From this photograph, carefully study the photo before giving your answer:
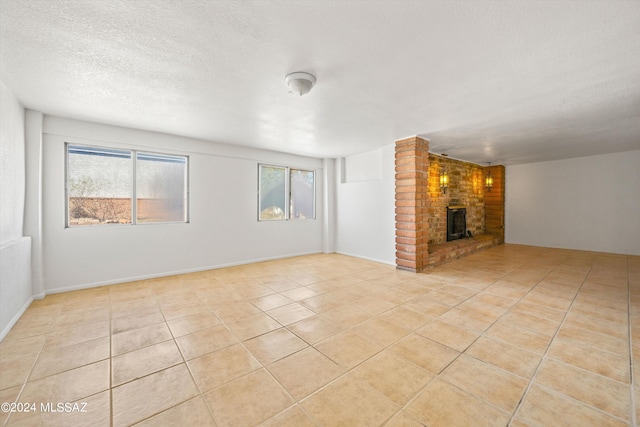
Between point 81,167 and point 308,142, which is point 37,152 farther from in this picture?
point 308,142

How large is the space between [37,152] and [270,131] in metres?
3.10

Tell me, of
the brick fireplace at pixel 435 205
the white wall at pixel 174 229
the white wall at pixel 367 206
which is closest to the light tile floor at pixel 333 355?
the white wall at pixel 174 229

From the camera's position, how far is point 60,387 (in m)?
1.71

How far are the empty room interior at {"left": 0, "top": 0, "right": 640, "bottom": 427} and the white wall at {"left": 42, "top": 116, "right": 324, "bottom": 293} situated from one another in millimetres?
32

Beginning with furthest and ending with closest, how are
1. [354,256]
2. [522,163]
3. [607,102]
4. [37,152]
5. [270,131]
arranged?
[522,163] < [354,256] < [270,131] < [37,152] < [607,102]

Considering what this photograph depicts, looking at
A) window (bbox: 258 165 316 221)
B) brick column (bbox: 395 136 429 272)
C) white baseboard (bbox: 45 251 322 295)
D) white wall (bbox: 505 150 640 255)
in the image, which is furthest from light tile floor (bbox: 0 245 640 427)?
white wall (bbox: 505 150 640 255)

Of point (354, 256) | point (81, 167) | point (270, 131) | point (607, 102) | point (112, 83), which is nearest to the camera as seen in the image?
point (112, 83)

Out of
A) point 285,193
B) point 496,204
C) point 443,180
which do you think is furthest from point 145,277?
point 496,204

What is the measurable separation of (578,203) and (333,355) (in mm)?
8161

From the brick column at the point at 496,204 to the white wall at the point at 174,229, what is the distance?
222 inches

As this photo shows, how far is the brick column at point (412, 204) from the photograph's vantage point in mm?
4562

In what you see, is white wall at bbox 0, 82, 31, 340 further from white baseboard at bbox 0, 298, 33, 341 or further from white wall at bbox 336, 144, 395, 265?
white wall at bbox 336, 144, 395, 265

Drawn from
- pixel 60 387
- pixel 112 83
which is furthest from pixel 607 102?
pixel 60 387

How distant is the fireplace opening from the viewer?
6191mm
